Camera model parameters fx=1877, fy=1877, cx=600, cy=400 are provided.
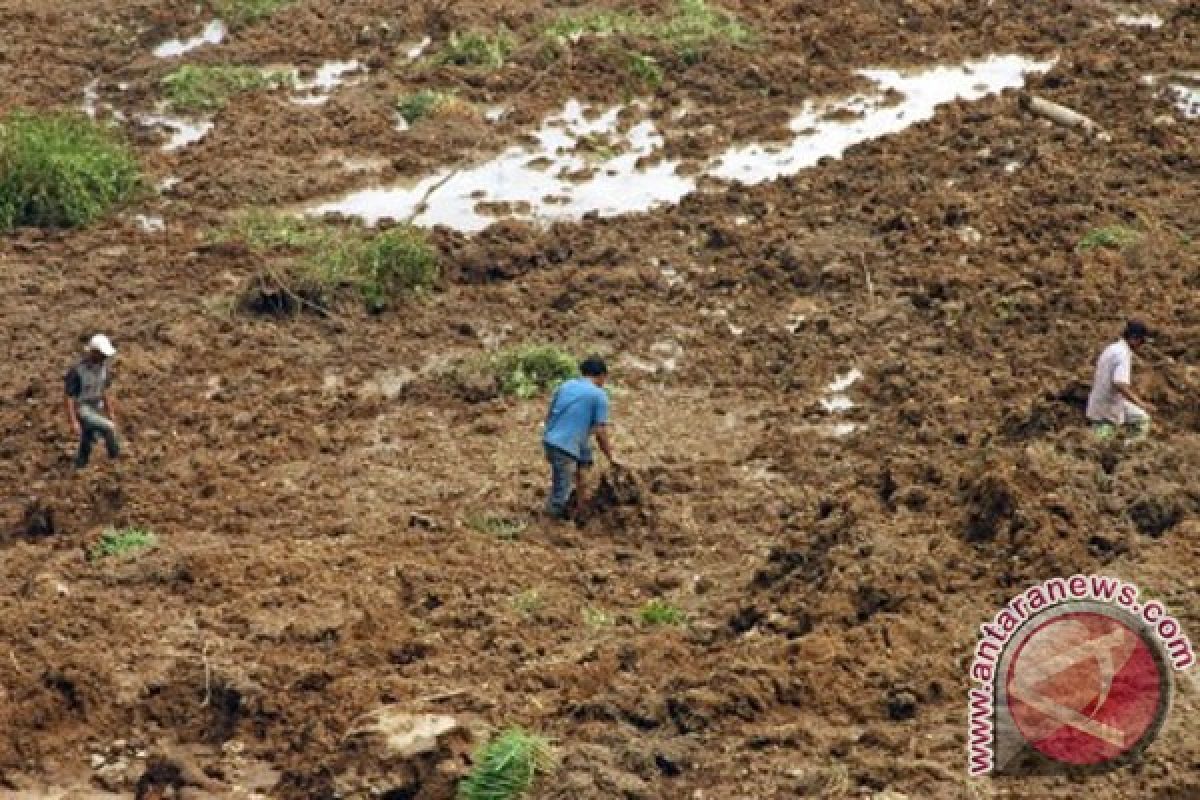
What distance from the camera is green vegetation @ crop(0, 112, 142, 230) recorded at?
17.5 metres

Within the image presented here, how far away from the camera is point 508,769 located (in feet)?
27.9

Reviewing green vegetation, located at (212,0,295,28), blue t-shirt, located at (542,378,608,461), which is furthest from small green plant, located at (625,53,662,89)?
blue t-shirt, located at (542,378,608,461)

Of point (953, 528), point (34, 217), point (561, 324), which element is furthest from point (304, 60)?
point (953, 528)

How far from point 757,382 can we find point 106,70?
34.7 ft

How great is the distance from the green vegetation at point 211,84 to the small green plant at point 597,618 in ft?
36.0

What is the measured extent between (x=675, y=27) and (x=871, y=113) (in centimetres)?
311

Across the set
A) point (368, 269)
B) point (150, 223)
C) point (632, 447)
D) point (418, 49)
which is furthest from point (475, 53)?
point (632, 447)

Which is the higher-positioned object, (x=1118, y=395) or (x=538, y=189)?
(x=1118, y=395)

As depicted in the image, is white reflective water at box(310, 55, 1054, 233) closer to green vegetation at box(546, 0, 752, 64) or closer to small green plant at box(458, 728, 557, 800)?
green vegetation at box(546, 0, 752, 64)

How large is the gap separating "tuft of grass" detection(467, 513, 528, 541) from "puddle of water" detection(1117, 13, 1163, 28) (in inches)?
526

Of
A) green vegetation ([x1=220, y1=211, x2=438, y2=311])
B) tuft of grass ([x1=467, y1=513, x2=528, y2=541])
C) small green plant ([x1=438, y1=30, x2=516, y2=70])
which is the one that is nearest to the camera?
tuft of grass ([x1=467, y1=513, x2=528, y2=541])

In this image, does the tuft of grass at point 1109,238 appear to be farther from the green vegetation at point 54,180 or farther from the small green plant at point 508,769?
the small green plant at point 508,769

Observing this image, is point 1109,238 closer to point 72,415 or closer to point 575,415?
point 575,415

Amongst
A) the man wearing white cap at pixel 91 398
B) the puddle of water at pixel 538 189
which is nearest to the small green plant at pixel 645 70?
the puddle of water at pixel 538 189
